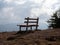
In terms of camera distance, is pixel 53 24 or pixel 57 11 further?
pixel 57 11

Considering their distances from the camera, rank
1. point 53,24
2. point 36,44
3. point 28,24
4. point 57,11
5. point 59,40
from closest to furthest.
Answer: point 36,44 → point 59,40 → point 28,24 → point 53,24 → point 57,11

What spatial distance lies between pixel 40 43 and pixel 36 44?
25 cm

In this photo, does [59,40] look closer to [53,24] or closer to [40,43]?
[40,43]

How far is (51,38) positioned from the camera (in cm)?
1473

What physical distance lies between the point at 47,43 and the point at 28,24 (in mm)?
10160

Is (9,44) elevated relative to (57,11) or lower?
lower

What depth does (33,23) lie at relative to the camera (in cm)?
2403

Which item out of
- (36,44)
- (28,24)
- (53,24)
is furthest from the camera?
(53,24)

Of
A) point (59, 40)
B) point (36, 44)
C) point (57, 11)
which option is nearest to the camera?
point (36, 44)

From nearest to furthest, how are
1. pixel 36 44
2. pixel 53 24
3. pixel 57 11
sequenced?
1. pixel 36 44
2. pixel 53 24
3. pixel 57 11

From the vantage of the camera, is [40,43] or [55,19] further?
[55,19]

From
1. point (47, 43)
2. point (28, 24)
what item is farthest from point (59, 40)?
point (28, 24)

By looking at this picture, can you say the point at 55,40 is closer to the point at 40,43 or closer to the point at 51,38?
the point at 51,38

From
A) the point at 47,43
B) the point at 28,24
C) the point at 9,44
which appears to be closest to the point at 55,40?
the point at 47,43
